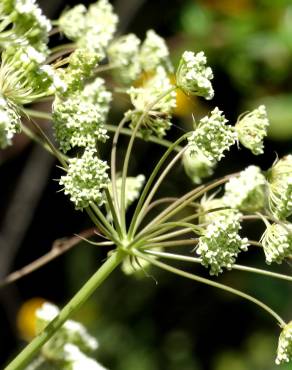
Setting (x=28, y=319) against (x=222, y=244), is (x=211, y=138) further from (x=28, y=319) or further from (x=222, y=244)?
(x=28, y=319)

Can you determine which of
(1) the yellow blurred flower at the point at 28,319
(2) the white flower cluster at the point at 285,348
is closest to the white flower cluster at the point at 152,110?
(2) the white flower cluster at the point at 285,348

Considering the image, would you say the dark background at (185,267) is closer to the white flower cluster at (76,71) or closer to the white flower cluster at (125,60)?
the white flower cluster at (125,60)

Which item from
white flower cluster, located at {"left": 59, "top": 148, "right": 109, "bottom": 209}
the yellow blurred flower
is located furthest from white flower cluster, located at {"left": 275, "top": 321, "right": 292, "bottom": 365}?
the yellow blurred flower

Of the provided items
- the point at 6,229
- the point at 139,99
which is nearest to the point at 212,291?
the point at 6,229

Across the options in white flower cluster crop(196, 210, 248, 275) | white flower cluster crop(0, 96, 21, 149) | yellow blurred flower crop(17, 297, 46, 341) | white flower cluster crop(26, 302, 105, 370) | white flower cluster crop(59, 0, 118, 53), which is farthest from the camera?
yellow blurred flower crop(17, 297, 46, 341)

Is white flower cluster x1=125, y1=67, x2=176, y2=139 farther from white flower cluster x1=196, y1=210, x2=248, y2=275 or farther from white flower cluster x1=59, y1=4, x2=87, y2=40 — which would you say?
white flower cluster x1=59, y1=4, x2=87, y2=40

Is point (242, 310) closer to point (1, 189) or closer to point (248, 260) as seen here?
point (248, 260)
